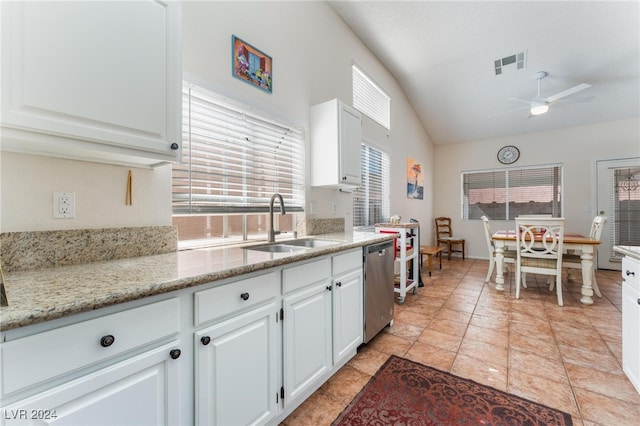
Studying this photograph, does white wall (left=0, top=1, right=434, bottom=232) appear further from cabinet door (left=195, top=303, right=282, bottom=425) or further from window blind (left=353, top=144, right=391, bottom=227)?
cabinet door (left=195, top=303, right=282, bottom=425)

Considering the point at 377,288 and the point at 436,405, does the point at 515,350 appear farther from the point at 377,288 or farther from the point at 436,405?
the point at 377,288

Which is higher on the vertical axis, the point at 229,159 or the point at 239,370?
the point at 229,159

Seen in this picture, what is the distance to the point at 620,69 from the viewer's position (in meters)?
3.73

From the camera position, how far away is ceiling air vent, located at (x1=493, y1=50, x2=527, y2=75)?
365 centimetres

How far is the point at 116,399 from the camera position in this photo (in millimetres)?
793

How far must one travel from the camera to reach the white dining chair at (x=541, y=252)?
3180mm

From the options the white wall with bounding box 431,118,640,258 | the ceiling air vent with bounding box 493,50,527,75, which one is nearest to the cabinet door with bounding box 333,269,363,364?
the ceiling air vent with bounding box 493,50,527,75

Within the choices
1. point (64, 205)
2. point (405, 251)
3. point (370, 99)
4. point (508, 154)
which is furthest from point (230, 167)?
point (508, 154)

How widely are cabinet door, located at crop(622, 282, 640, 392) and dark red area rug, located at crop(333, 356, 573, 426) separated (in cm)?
57

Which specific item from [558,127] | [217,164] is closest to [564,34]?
[558,127]

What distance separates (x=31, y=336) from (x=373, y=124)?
12.7 ft

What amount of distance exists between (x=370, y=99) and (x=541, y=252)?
2998 mm

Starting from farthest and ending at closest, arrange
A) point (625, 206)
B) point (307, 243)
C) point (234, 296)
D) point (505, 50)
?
point (625, 206) < point (505, 50) < point (307, 243) < point (234, 296)

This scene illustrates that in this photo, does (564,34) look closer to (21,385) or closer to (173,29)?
(173,29)
